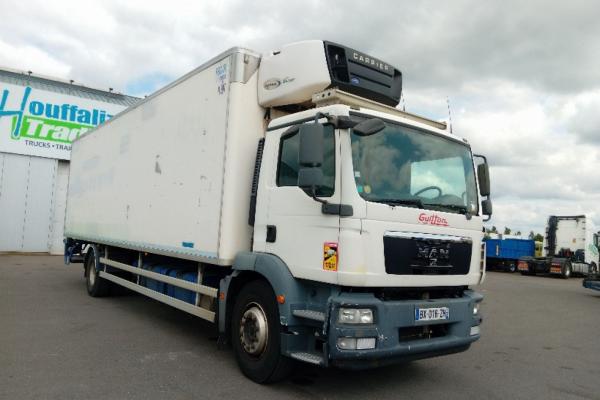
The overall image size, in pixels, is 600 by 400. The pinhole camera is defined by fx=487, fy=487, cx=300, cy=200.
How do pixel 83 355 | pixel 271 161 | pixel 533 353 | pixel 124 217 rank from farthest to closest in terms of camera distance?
pixel 124 217, pixel 533 353, pixel 83 355, pixel 271 161

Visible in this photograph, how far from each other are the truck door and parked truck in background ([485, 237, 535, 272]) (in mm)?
24665

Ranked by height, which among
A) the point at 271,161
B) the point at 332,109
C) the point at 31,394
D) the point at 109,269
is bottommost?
the point at 31,394

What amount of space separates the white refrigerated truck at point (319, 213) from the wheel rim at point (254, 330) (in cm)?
1

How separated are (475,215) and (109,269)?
7.16 metres

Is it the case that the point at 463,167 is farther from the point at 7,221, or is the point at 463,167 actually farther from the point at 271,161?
the point at 7,221

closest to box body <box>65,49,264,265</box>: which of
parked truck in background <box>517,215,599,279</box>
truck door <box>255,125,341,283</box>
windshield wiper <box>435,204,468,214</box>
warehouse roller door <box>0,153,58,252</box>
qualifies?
truck door <box>255,125,341,283</box>

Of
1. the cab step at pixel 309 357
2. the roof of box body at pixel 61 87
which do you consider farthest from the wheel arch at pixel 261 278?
the roof of box body at pixel 61 87

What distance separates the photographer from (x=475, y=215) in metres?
5.27

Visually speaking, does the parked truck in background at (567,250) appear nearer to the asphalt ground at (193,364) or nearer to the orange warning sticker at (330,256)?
the asphalt ground at (193,364)

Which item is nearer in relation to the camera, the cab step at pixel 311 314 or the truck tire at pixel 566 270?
the cab step at pixel 311 314

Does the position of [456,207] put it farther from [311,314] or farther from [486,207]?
[311,314]

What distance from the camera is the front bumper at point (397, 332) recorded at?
4.09 meters

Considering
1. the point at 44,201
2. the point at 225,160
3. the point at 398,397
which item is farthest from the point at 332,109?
the point at 44,201

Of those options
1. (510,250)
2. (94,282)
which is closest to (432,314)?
(94,282)
